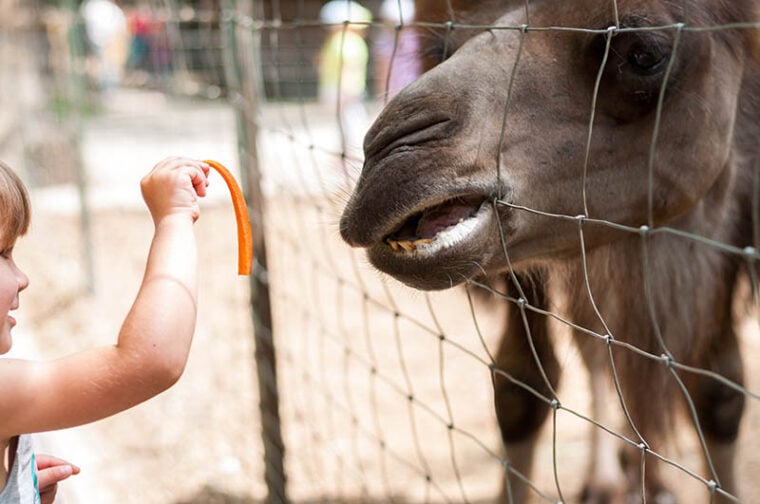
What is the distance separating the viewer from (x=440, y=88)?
210cm

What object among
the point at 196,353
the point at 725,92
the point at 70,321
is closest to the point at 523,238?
the point at 725,92

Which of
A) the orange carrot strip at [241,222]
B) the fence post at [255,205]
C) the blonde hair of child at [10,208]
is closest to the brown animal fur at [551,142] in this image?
the orange carrot strip at [241,222]

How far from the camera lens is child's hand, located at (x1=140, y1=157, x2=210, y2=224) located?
1.78 meters

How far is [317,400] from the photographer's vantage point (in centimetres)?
478

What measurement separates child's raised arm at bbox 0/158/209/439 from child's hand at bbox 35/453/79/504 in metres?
0.30

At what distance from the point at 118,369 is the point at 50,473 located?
46 centimetres

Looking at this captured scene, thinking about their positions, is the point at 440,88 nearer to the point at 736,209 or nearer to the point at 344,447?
the point at 736,209

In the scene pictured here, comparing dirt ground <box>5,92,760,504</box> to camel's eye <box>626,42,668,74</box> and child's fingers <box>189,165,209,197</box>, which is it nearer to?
child's fingers <box>189,165,209,197</box>

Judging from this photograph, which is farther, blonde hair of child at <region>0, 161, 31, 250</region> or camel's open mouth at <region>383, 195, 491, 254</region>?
camel's open mouth at <region>383, 195, 491, 254</region>

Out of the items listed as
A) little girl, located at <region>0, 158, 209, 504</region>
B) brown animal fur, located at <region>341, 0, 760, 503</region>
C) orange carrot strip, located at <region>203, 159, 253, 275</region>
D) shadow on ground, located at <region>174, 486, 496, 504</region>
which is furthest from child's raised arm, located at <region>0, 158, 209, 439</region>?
shadow on ground, located at <region>174, 486, 496, 504</region>

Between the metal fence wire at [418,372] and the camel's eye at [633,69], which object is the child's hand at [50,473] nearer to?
the metal fence wire at [418,372]

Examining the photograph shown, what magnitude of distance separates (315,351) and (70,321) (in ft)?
6.24

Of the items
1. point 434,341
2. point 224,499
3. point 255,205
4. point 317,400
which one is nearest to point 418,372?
point 434,341

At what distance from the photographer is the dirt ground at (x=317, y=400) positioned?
3.88m
